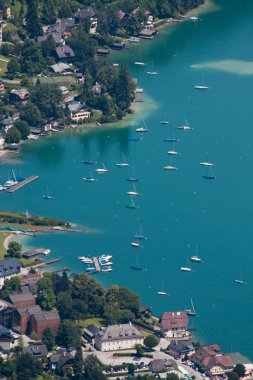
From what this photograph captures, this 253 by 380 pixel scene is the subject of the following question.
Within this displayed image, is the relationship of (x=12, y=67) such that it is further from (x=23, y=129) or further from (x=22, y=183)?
(x=22, y=183)

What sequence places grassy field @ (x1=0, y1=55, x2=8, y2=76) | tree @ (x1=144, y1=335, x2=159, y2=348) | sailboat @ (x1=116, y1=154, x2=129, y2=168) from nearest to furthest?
tree @ (x1=144, y1=335, x2=159, y2=348) → sailboat @ (x1=116, y1=154, x2=129, y2=168) → grassy field @ (x1=0, y1=55, x2=8, y2=76)

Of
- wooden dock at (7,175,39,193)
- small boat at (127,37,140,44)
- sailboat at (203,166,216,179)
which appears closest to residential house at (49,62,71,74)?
small boat at (127,37,140,44)

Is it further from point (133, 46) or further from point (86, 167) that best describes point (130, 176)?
point (133, 46)

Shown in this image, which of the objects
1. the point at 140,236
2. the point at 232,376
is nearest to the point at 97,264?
the point at 140,236

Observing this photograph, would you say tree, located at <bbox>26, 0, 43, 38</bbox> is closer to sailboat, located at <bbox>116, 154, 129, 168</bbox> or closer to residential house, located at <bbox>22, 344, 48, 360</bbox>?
sailboat, located at <bbox>116, 154, 129, 168</bbox>

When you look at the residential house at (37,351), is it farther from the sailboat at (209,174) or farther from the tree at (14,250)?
the sailboat at (209,174)

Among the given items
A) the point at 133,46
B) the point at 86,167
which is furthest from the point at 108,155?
the point at 133,46
